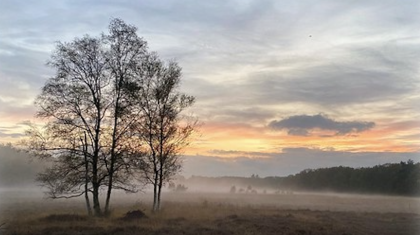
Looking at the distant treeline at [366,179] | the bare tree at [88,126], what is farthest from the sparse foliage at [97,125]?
the distant treeline at [366,179]

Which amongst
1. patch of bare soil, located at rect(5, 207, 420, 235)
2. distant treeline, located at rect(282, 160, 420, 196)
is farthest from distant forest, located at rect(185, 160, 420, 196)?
patch of bare soil, located at rect(5, 207, 420, 235)

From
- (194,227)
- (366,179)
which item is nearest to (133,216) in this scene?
(194,227)

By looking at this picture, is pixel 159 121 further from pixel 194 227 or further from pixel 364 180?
pixel 364 180

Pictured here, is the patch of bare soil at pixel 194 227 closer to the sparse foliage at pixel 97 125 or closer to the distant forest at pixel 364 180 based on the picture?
the sparse foliage at pixel 97 125

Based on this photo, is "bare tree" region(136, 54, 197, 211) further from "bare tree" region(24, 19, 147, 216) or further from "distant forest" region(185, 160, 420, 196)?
"distant forest" region(185, 160, 420, 196)

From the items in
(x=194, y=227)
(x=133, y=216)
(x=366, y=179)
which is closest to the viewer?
(x=194, y=227)

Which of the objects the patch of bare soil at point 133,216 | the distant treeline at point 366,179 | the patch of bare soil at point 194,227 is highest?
the distant treeline at point 366,179

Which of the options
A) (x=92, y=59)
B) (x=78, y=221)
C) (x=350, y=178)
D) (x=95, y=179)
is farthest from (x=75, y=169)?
(x=350, y=178)

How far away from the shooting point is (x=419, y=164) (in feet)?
333

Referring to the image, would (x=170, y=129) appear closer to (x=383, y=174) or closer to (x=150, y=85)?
(x=150, y=85)

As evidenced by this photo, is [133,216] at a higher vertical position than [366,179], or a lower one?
lower

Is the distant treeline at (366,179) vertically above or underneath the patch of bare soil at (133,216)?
above

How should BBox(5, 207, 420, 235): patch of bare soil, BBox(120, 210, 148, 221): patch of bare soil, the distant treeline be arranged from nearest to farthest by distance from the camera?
BBox(5, 207, 420, 235): patch of bare soil < BBox(120, 210, 148, 221): patch of bare soil < the distant treeline

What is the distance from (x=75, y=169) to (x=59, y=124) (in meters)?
3.88
